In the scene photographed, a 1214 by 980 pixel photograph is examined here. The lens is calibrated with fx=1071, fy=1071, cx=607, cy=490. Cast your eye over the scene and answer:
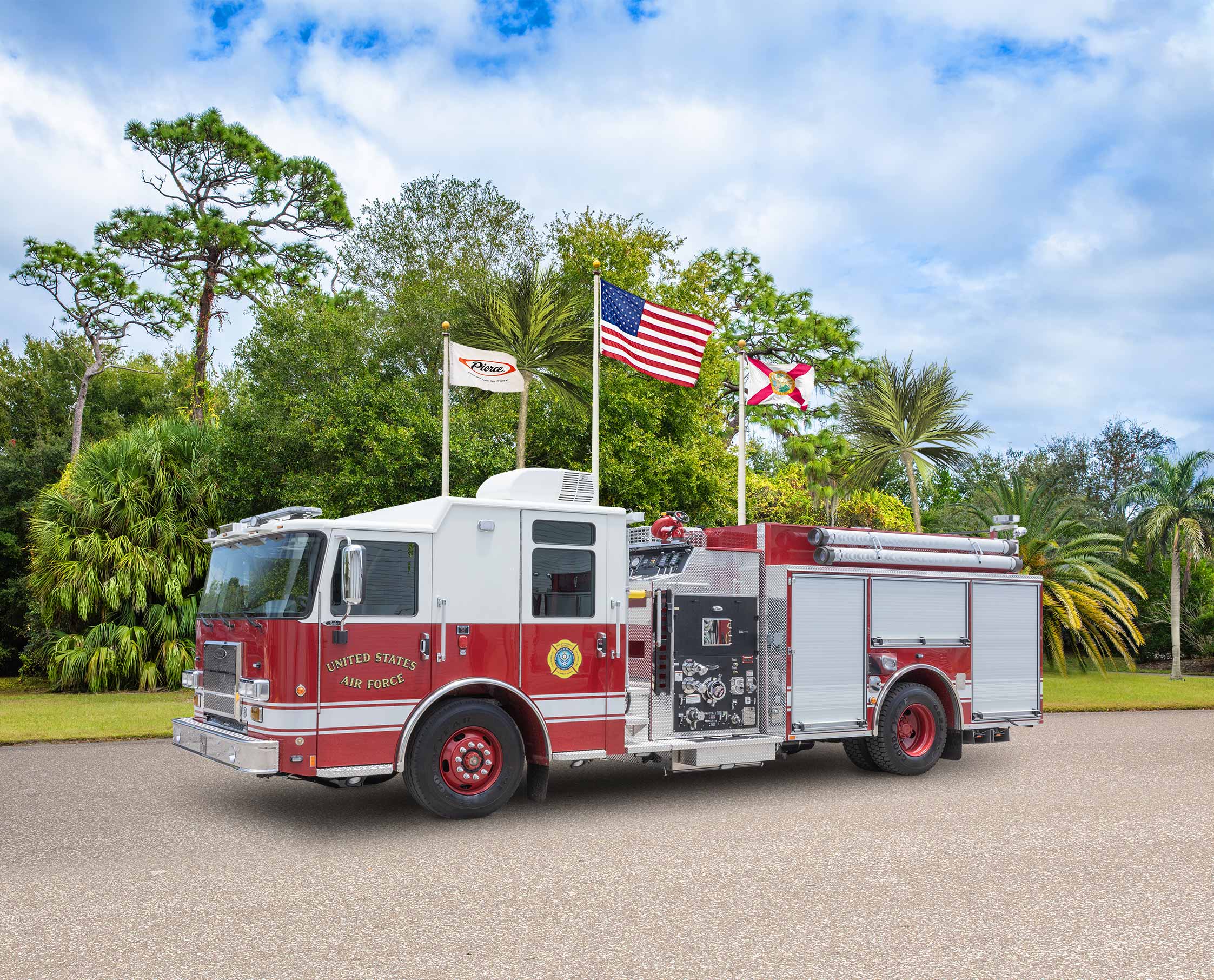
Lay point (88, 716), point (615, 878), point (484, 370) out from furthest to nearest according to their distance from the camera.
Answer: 1. point (88, 716)
2. point (484, 370)
3. point (615, 878)

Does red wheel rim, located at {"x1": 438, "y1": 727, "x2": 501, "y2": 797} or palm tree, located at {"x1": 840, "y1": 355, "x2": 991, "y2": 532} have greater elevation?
palm tree, located at {"x1": 840, "y1": 355, "x2": 991, "y2": 532}

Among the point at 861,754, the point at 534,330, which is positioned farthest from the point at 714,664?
the point at 534,330

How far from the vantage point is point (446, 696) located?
8.38 metres

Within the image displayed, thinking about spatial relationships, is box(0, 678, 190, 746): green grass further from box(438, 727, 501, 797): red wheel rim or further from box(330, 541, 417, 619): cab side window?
box(330, 541, 417, 619): cab side window

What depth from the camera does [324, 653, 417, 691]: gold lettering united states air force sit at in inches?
310

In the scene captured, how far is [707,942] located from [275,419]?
16381 millimetres

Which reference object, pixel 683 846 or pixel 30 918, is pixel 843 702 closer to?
pixel 683 846

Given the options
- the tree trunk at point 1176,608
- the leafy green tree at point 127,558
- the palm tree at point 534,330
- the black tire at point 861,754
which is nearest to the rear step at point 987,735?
the black tire at point 861,754

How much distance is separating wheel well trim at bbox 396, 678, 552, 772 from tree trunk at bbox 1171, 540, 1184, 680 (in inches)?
870

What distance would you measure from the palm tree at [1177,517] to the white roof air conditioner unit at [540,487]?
2154 centimetres

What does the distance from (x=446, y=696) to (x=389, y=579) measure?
103cm

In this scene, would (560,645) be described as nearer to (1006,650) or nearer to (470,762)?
(470,762)

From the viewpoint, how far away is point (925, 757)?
11.1 metres

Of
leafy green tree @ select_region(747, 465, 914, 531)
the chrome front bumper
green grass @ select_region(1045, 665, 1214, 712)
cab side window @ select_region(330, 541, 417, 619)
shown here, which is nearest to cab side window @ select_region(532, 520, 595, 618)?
cab side window @ select_region(330, 541, 417, 619)
